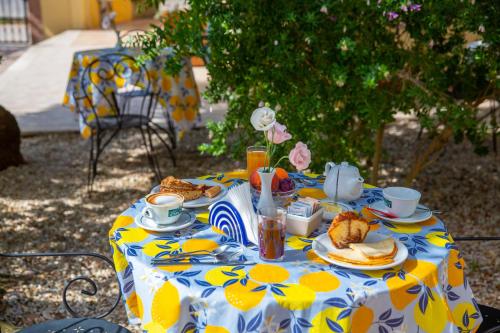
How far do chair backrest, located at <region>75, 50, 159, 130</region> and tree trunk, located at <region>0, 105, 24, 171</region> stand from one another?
0.66 meters

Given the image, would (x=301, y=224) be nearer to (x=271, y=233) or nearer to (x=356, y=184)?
(x=271, y=233)

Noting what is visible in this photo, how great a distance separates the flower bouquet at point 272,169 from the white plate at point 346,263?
8.3 inches

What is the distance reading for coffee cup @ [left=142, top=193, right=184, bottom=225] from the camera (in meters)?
1.79

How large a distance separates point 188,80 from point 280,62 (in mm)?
1915

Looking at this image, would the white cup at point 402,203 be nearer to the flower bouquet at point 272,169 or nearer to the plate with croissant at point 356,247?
the plate with croissant at point 356,247

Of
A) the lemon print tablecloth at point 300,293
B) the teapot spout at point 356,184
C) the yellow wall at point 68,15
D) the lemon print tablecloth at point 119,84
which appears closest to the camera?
the lemon print tablecloth at point 300,293

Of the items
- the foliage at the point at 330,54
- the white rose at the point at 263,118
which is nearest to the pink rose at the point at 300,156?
the white rose at the point at 263,118

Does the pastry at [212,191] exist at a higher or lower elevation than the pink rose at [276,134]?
lower

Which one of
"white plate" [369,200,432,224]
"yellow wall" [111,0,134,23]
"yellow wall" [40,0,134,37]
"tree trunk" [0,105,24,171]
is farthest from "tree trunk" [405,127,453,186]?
"yellow wall" [111,0,134,23]

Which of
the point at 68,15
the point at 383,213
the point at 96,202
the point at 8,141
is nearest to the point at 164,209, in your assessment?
the point at 383,213

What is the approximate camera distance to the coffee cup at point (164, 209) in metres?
1.79

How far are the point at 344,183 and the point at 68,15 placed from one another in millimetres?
13645

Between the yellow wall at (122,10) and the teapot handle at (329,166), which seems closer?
the teapot handle at (329,166)

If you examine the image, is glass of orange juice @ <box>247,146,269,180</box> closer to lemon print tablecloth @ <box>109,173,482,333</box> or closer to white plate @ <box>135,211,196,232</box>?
white plate @ <box>135,211,196,232</box>
